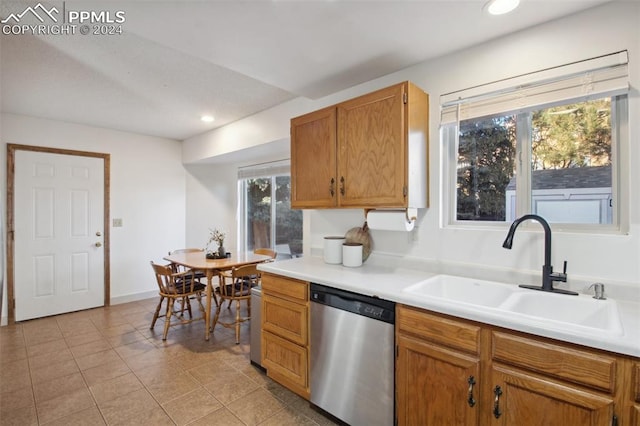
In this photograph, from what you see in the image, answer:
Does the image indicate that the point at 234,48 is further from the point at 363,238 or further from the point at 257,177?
the point at 257,177

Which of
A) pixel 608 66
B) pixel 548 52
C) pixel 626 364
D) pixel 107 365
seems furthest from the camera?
pixel 107 365

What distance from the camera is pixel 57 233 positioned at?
3871mm

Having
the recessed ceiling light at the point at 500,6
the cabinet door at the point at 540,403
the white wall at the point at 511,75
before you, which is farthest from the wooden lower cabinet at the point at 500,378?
the recessed ceiling light at the point at 500,6

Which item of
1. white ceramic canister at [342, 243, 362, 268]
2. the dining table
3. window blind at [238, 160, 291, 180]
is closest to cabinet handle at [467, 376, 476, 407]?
white ceramic canister at [342, 243, 362, 268]

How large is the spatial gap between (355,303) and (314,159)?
1171mm

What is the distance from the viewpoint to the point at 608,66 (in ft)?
4.93

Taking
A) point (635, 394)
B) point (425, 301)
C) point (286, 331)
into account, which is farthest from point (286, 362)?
point (635, 394)

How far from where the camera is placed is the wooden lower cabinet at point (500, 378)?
3.55 feet

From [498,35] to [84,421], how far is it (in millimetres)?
3452

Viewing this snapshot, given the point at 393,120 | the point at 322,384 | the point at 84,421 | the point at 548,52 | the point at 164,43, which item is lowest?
the point at 84,421

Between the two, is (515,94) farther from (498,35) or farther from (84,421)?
(84,421)

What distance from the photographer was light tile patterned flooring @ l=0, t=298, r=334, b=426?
6.60 ft

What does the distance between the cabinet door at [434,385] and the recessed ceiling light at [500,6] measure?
1673 mm

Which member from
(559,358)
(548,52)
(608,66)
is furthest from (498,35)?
(559,358)
